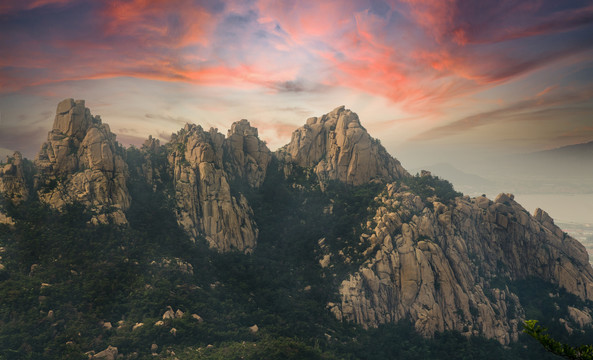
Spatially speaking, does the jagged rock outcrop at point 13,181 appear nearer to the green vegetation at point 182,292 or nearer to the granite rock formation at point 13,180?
the granite rock formation at point 13,180

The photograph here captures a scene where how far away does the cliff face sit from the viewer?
297 feet

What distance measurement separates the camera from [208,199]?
92312mm

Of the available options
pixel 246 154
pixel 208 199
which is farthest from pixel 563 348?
pixel 246 154

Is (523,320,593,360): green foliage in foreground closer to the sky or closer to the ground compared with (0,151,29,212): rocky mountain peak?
closer to the ground

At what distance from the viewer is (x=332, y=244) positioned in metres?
91.4

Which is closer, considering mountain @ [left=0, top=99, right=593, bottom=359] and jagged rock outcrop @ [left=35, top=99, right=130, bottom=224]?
mountain @ [left=0, top=99, right=593, bottom=359]

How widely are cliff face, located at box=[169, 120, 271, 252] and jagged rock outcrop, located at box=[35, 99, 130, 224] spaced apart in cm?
1677

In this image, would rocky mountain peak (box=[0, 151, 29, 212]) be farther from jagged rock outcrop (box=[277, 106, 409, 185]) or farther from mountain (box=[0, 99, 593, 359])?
jagged rock outcrop (box=[277, 106, 409, 185])

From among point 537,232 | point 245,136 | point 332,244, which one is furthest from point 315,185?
point 537,232

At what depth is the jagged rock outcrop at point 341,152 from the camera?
107 m

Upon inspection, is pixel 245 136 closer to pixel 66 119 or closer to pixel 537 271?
pixel 66 119

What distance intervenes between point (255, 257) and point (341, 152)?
51852 mm

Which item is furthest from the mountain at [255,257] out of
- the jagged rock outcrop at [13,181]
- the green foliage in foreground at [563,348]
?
the green foliage in foreground at [563,348]

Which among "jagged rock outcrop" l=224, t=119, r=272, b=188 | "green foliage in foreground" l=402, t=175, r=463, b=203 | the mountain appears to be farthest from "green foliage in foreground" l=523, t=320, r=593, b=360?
"jagged rock outcrop" l=224, t=119, r=272, b=188
